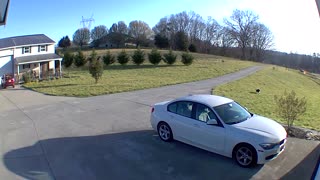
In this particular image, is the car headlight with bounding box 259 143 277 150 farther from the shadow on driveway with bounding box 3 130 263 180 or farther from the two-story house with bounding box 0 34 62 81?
the two-story house with bounding box 0 34 62 81

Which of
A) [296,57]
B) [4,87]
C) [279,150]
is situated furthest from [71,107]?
[296,57]

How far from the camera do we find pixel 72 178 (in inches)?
268

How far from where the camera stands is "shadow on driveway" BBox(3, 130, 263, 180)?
6.98 metres

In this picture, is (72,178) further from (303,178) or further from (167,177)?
(303,178)

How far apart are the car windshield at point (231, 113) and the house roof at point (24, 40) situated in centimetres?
3230

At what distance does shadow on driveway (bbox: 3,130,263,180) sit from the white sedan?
0.33m

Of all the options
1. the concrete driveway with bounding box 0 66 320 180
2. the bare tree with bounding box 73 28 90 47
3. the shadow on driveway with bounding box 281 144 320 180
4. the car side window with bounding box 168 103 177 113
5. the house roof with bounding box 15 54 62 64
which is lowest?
the concrete driveway with bounding box 0 66 320 180

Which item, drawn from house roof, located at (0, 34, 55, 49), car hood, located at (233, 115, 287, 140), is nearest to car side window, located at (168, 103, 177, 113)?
car hood, located at (233, 115, 287, 140)

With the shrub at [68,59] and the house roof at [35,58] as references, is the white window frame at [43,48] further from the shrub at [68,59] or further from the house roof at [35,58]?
the shrub at [68,59]

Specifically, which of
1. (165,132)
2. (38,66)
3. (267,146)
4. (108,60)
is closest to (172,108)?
(165,132)

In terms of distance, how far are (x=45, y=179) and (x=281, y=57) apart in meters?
96.7

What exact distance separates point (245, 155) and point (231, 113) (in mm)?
1382

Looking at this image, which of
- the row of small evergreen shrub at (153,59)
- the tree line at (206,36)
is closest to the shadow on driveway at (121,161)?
the row of small evergreen shrub at (153,59)

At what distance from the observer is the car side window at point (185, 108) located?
8602 mm
